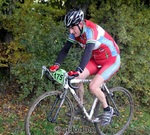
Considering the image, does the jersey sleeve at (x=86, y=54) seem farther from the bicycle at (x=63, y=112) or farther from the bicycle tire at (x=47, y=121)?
the bicycle tire at (x=47, y=121)

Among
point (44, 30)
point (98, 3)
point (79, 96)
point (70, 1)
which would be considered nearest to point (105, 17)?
point (98, 3)

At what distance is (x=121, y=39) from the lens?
6.02 metres

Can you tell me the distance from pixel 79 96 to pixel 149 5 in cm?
322

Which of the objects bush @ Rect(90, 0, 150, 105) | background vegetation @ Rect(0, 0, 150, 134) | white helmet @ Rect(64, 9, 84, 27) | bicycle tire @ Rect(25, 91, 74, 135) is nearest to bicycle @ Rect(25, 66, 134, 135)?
bicycle tire @ Rect(25, 91, 74, 135)

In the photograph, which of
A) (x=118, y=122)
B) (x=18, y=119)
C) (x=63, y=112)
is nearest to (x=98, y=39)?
(x=63, y=112)

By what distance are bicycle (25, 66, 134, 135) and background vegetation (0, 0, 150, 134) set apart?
0.47 metres

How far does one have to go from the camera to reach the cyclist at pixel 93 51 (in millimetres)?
3943

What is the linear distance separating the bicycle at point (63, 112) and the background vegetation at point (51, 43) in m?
0.47

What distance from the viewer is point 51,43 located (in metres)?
5.77

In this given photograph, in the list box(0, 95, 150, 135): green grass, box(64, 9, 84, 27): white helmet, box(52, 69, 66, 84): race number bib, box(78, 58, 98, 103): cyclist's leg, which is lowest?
box(0, 95, 150, 135): green grass

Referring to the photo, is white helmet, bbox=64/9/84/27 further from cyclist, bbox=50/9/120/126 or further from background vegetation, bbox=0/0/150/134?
background vegetation, bbox=0/0/150/134

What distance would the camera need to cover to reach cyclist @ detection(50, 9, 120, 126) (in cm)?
394

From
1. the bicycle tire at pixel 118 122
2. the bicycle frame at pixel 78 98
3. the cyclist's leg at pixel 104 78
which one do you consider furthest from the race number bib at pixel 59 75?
the bicycle tire at pixel 118 122

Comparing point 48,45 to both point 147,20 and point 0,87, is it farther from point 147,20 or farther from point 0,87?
point 147,20
